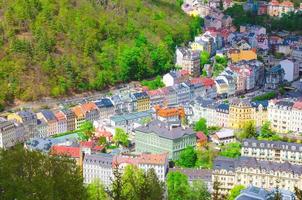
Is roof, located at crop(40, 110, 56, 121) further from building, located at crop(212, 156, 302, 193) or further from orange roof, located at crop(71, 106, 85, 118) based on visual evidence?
building, located at crop(212, 156, 302, 193)

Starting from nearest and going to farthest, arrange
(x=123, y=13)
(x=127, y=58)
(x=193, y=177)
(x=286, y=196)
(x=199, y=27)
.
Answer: (x=286, y=196), (x=193, y=177), (x=127, y=58), (x=123, y=13), (x=199, y=27)

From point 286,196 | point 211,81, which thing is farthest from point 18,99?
point 286,196

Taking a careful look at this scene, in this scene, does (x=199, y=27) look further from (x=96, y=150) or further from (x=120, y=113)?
(x=96, y=150)

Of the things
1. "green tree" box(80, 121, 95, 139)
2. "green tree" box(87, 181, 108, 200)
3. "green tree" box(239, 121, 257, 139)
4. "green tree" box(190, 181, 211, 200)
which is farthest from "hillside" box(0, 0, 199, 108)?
"green tree" box(190, 181, 211, 200)

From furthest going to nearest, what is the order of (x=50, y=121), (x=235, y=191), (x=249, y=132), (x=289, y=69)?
1. (x=289, y=69)
2. (x=50, y=121)
3. (x=249, y=132)
4. (x=235, y=191)

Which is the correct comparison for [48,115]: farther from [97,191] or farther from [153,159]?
[97,191]

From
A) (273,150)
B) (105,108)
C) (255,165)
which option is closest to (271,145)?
(273,150)
